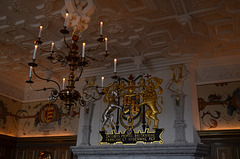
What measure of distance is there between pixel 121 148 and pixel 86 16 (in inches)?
145

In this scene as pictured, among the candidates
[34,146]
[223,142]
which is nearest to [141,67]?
[223,142]

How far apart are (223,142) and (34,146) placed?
5935 millimetres

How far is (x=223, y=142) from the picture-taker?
6.17 m

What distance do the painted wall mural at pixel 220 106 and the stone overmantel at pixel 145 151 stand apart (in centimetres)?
73

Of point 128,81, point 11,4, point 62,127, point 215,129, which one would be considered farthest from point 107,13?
point 62,127

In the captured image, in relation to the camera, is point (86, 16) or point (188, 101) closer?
point (86, 16)

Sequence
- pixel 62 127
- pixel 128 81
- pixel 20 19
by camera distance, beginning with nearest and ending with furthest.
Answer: pixel 20 19 → pixel 128 81 → pixel 62 127

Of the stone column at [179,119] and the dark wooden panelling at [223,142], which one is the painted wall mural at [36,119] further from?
the dark wooden panelling at [223,142]

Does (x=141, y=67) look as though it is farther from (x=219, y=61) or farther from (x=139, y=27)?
(x=219, y=61)

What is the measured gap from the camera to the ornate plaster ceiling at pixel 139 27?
4855 millimetres

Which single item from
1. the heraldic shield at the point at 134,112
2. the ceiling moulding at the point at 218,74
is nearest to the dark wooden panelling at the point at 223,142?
the heraldic shield at the point at 134,112

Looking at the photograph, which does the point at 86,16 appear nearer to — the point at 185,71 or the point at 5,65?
the point at 185,71

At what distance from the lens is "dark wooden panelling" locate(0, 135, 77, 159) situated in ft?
25.9

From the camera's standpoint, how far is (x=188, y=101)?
6.49 meters
